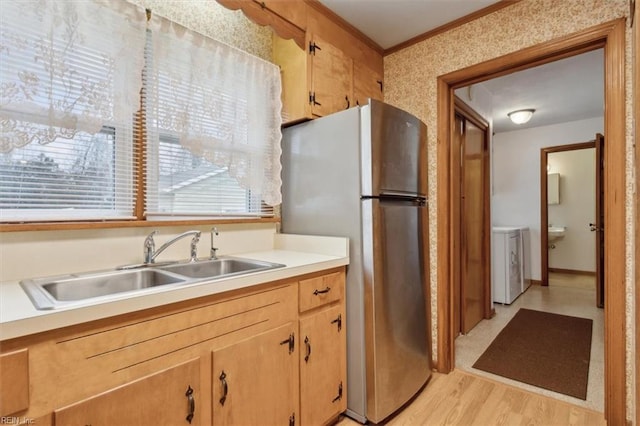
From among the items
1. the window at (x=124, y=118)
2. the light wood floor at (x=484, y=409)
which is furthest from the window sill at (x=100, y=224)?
the light wood floor at (x=484, y=409)

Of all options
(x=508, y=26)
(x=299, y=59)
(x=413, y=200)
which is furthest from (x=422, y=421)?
(x=508, y=26)

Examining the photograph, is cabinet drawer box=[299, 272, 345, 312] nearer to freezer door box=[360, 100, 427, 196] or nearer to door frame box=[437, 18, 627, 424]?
freezer door box=[360, 100, 427, 196]

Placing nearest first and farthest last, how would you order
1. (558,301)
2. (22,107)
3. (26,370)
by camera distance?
(26,370) → (22,107) → (558,301)

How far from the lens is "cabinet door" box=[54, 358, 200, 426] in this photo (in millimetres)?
860

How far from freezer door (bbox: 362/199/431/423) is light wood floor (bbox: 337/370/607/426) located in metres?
0.10

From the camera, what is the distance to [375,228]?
1.66 m

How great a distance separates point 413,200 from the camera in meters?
1.96

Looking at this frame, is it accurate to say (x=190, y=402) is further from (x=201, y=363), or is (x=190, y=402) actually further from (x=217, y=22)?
(x=217, y=22)

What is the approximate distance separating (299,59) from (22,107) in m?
1.38

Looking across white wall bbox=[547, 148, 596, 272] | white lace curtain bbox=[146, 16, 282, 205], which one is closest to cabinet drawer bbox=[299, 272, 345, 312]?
white lace curtain bbox=[146, 16, 282, 205]

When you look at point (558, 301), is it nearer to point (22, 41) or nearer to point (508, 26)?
point (508, 26)

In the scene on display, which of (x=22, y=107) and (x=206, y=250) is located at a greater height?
(x=22, y=107)

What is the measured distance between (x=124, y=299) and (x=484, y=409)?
78.5 inches

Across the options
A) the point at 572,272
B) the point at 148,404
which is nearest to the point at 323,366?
the point at 148,404
